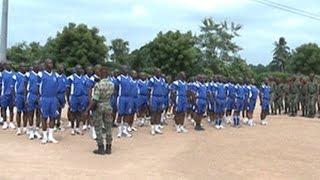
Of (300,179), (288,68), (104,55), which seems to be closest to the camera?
(300,179)

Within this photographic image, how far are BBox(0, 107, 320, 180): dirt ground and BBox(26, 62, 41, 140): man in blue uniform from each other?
15.1 inches

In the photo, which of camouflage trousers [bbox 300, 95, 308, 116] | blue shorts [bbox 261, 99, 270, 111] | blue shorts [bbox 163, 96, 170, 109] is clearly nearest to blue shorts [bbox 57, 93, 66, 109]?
blue shorts [bbox 163, 96, 170, 109]

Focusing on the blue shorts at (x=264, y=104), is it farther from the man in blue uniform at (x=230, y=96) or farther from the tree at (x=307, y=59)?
the tree at (x=307, y=59)

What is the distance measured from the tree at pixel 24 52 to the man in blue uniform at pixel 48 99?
31125 millimetres

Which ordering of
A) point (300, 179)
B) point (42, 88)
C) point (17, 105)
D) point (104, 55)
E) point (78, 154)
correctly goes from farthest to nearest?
point (104, 55) < point (17, 105) < point (42, 88) < point (78, 154) < point (300, 179)

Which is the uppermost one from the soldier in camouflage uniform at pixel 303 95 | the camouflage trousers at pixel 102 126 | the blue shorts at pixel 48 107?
the soldier in camouflage uniform at pixel 303 95

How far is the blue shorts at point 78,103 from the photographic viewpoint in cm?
1716

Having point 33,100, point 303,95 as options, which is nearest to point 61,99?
point 33,100

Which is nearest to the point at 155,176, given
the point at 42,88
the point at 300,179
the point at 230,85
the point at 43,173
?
the point at 43,173

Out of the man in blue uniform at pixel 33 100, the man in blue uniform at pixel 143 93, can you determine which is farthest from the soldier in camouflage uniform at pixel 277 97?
the man in blue uniform at pixel 33 100

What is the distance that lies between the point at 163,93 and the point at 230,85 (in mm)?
3857

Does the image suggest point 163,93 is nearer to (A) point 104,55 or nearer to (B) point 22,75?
(B) point 22,75

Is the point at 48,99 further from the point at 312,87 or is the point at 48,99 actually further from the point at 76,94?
the point at 312,87

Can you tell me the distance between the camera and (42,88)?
1547 centimetres
